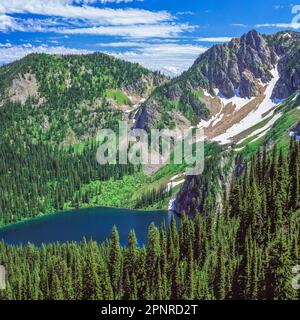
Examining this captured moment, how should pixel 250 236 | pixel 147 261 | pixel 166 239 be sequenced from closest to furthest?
1. pixel 250 236
2. pixel 147 261
3. pixel 166 239

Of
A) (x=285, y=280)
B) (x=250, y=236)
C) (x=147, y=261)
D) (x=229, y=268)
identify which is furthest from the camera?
(x=147, y=261)

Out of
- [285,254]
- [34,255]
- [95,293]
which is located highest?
[285,254]

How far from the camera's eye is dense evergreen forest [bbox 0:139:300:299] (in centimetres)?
8381

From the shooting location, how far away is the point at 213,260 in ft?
359

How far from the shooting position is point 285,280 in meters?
75.4

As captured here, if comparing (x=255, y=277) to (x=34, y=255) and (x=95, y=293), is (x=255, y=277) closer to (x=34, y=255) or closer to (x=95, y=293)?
(x=95, y=293)

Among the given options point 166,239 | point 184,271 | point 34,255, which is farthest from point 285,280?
point 34,255

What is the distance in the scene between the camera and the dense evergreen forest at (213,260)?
83812 millimetres
